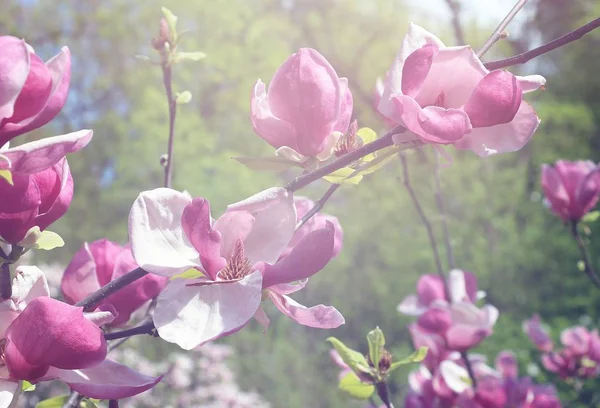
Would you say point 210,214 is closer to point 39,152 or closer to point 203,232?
point 203,232

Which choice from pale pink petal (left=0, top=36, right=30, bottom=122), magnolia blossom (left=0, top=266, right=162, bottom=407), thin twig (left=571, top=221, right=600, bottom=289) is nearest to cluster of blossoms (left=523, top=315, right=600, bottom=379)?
thin twig (left=571, top=221, right=600, bottom=289)

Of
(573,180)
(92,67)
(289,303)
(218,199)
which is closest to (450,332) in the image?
(573,180)

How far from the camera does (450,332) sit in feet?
3.95

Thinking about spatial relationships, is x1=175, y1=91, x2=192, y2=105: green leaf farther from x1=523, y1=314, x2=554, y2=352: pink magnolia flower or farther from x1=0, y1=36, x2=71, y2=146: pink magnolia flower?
x1=523, y1=314, x2=554, y2=352: pink magnolia flower

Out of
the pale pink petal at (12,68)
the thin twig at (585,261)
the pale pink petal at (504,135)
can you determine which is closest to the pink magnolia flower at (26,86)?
the pale pink petal at (12,68)

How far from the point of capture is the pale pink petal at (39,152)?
0.43 meters

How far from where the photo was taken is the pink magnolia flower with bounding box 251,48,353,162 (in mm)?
563

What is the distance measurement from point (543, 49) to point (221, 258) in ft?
1.00

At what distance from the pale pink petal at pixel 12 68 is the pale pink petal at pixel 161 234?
11 centimetres

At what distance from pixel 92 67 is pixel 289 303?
10.00m

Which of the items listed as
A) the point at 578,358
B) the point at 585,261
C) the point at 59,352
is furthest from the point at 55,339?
the point at 578,358

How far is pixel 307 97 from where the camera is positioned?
0.56m

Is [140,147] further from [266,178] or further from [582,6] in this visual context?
[582,6]

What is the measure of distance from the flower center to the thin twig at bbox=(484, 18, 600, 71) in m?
0.27
